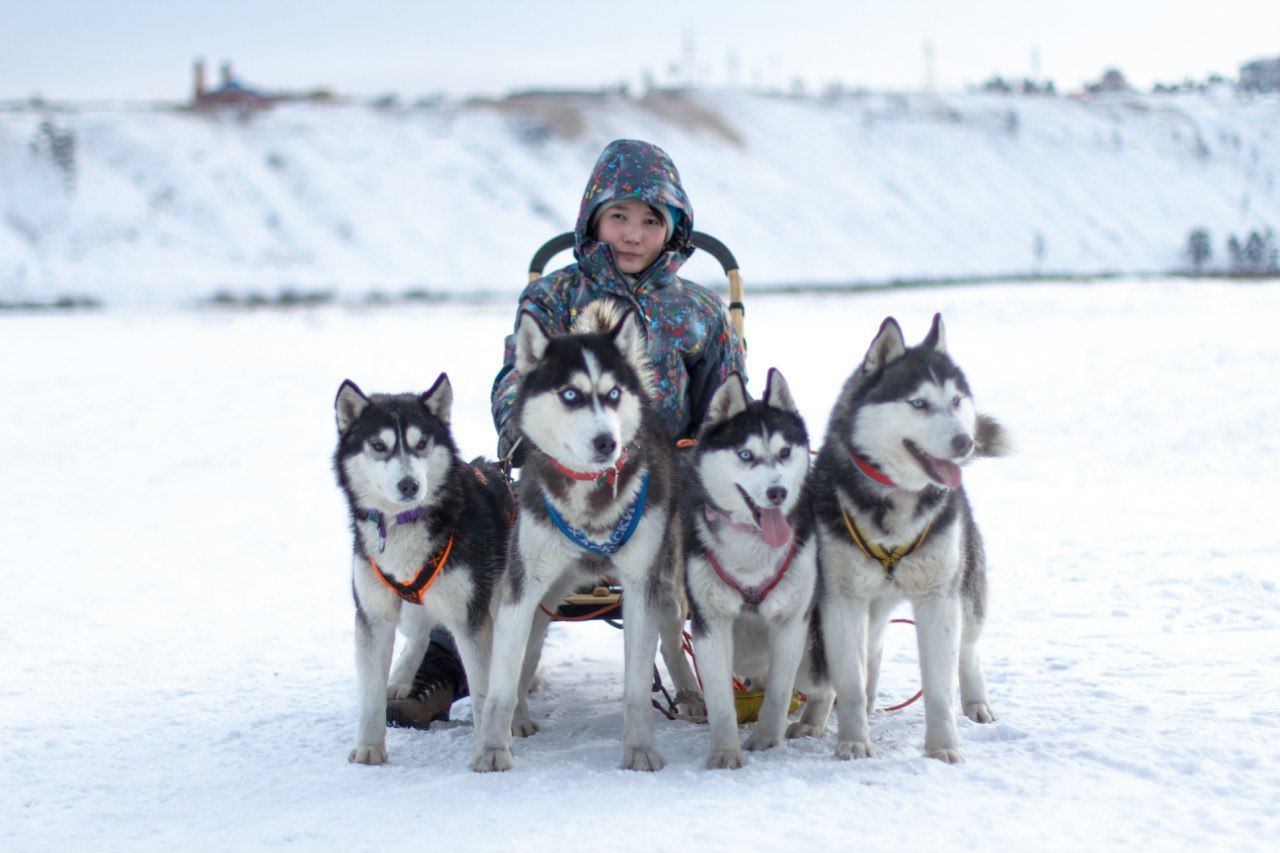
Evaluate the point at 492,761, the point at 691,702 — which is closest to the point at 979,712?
the point at 691,702

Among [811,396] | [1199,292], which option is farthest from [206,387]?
[1199,292]

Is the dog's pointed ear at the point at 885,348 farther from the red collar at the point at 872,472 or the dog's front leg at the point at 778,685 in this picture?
the dog's front leg at the point at 778,685

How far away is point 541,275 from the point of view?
495 cm

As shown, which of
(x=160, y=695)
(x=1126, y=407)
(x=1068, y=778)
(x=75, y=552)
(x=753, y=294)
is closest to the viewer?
(x=1068, y=778)

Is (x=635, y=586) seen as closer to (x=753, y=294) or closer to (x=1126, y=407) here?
(x=1126, y=407)

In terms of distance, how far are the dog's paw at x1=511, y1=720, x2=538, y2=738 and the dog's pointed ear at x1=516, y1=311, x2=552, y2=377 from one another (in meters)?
1.30

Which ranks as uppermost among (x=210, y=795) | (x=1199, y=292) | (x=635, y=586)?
(x=1199, y=292)

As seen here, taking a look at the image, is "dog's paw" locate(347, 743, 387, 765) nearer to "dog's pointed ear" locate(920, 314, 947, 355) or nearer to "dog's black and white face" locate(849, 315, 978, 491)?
"dog's black and white face" locate(849, 315, 978, 491)

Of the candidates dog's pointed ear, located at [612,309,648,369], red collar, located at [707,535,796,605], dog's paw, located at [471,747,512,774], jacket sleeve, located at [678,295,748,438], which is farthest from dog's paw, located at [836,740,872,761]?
jacket sleeve, located at [678,295,748,438]

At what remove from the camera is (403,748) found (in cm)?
385

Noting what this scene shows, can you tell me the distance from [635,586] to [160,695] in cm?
220

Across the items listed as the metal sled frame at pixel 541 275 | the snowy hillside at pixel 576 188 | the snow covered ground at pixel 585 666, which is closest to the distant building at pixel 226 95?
the snowy hillside at pixel 576 188

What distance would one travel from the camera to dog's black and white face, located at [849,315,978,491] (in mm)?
3332

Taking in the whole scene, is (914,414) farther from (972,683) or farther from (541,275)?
(541,275)
